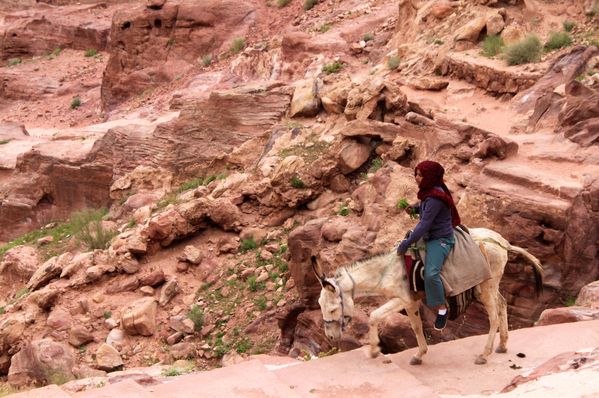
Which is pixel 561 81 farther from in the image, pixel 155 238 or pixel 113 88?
pixel 113 88

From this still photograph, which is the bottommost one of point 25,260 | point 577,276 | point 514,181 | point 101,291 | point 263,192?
point 25,260

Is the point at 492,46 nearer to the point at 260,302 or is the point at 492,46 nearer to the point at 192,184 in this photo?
the point at 192,184

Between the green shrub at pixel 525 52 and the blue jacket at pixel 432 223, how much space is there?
10.1 meters

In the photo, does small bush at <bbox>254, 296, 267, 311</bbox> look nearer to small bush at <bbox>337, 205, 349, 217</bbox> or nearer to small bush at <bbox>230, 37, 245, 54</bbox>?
small bush at <bbox>337, 205, 349, 217</bbox>

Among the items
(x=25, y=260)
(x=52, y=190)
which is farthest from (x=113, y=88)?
(x=25, y=260)

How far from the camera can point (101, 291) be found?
1371 centimetres

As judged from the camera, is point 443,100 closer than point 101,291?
No

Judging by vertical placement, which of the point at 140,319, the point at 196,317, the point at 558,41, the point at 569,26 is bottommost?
the point at 140,319

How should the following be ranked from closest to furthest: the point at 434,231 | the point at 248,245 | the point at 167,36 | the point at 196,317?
the point at 434,231 < the point at 196,317 < the point at 248,245 < the point at 167,36

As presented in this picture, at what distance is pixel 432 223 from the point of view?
683 cm

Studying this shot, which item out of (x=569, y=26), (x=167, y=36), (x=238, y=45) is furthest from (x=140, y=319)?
(x=167, y=36)

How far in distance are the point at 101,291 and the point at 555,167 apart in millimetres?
8228

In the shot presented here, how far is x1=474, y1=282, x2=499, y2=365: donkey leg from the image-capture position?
708 centimetres

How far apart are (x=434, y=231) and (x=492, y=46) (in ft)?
37.6
